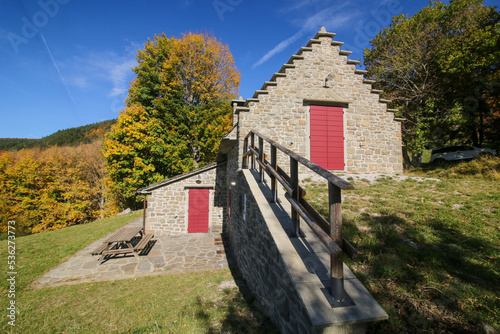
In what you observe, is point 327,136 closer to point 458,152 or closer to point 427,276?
point 427,276

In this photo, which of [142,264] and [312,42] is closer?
[142,264]

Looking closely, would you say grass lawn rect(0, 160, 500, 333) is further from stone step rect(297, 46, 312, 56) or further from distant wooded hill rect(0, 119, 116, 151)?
distant wooded hill rect(0, 119, 116, 151)

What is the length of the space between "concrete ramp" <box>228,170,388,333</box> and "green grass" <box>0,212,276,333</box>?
1.72 feet

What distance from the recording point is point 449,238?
327 centimetres

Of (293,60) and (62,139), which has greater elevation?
(62,139)

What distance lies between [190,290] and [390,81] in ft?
56.5

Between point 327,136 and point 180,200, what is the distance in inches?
321

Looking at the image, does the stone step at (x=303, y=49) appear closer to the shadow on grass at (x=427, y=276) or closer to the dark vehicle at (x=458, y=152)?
the shadow on grass at (x=427, y=276)

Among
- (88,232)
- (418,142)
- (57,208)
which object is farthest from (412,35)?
(57,208)

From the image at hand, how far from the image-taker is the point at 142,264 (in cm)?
747

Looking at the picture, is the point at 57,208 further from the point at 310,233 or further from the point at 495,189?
the point at 495,189

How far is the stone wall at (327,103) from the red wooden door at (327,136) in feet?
0.66

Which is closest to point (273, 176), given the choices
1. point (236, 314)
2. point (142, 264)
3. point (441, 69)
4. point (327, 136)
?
point (236, 314)

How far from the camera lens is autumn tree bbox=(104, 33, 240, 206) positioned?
16.0 metres
